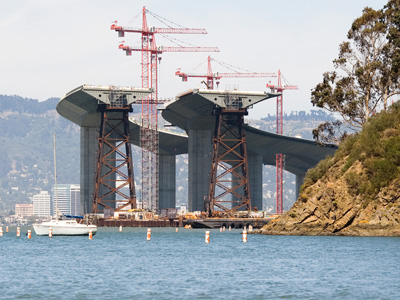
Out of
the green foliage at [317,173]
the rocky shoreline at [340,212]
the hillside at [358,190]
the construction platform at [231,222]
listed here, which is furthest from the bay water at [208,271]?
the construction platform at [231,222]

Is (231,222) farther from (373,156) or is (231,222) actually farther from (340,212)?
(373,156)

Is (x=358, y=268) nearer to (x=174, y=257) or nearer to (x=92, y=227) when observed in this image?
(x=174, y=257)

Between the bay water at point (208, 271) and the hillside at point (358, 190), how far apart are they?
5.69 meters

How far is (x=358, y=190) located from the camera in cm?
10569

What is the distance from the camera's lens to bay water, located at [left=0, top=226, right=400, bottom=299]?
5275cm

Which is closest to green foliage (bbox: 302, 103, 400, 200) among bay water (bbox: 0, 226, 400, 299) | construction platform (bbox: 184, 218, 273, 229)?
bay water (bbox: 0, 226, 400, 299)

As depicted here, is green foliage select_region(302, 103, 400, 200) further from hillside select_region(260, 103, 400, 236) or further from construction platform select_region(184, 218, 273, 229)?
construction platform select_region(184, 218, 273, 229)

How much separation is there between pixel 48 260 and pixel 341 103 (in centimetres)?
5792

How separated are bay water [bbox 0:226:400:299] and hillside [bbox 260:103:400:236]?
5686mm

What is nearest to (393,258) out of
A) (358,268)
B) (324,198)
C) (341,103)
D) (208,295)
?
(358,268)

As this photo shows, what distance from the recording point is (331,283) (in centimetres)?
5666

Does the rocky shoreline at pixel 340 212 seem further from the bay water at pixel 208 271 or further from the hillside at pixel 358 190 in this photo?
the bay water at pixel 208 271

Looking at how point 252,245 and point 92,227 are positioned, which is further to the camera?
point 92,227

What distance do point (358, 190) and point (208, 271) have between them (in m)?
44.0
